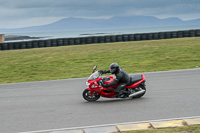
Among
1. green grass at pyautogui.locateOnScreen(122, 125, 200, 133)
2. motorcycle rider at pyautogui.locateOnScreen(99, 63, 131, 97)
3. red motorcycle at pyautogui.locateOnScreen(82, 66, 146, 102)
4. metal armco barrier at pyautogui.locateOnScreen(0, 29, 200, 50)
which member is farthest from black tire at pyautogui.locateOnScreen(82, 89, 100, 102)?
metal armco barrier at pyautogui.locateOnScreen(0, 29, 200, 50)

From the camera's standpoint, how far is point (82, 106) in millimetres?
8758

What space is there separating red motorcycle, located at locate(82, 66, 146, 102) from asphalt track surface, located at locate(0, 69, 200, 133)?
0.21 metres

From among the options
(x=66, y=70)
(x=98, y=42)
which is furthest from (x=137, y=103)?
(x=98, y=42)

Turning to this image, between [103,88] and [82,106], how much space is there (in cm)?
87

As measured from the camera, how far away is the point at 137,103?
28.7 feet

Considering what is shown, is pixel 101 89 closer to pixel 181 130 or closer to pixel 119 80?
pixel 119 80

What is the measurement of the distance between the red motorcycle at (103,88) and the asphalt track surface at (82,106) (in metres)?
0.21

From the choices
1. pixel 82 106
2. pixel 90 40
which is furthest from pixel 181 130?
pixel 90 40

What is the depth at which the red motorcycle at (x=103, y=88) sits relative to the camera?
9164mm

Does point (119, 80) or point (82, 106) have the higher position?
point (119, 80)

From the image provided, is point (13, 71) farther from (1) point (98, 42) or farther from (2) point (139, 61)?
(1) point (98, 42)

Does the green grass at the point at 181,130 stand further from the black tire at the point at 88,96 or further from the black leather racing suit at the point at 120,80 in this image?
the black tire at the point at 88,96

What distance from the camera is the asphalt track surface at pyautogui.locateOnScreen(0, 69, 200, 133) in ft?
23.5

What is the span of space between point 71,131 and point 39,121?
1.28 metres
